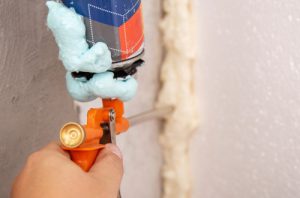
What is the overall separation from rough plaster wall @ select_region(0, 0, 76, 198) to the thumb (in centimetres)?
12

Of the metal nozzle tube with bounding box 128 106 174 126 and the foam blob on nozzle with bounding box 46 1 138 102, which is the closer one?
the foam blob on nozzle with bounding box 46 1 138 102

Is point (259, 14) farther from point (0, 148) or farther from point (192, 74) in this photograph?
point (0, 148)

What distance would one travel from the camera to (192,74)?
0.64m

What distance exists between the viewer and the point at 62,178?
35cm

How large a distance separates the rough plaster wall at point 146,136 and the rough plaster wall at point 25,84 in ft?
0.51

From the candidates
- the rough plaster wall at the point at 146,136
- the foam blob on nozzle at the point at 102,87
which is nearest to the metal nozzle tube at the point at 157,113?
the rough plaster wall at the point at 146,136

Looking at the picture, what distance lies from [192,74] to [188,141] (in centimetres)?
10

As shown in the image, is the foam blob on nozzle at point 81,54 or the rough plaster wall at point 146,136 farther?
the rough plaster wall at point 146,136

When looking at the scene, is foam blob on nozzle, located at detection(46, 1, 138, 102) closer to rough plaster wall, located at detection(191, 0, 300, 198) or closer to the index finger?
the index finger

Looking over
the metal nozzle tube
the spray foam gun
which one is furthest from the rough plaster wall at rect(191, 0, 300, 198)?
the spray foam gun

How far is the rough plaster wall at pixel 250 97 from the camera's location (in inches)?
21.2

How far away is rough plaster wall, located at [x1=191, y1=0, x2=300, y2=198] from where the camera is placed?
538mm

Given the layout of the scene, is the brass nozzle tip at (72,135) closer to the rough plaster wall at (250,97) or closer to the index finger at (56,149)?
the index finger at (56,149)

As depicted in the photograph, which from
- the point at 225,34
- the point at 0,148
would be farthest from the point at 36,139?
the point at 225,34
